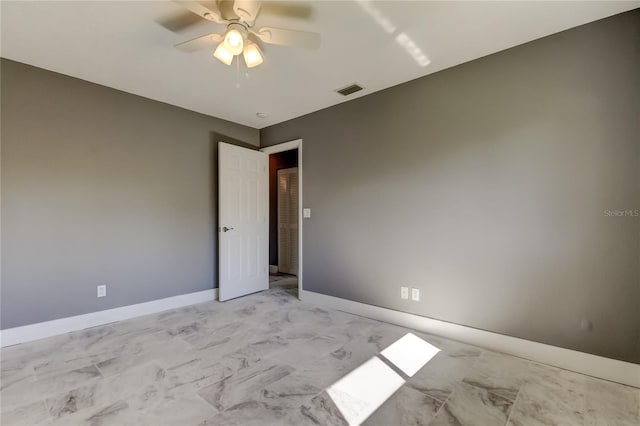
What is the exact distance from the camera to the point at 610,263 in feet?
6.71

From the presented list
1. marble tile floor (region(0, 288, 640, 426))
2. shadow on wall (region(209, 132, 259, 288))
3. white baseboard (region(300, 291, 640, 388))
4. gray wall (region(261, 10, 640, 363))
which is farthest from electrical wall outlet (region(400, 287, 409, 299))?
shadow on wall (region(209, 132, 259, 288))

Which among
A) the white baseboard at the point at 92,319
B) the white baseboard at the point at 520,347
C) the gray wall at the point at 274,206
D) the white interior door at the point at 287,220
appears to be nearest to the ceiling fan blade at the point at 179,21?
the white baseboard at the point at 92,319

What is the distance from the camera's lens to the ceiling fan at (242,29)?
1.76 metres

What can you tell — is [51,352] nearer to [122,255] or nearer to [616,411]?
[122,255]

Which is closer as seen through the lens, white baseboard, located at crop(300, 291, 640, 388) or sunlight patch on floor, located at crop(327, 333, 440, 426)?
sunlight patch on floor, located at crop(327, 333, 440, 426)

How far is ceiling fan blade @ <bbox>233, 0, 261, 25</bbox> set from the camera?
5.49ft

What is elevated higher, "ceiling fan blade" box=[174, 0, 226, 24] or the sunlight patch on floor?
"ceiling fan blade" box=[174, 0, 226, 24]

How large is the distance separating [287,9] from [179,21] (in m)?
0.79

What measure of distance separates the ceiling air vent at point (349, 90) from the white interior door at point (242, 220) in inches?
66.5

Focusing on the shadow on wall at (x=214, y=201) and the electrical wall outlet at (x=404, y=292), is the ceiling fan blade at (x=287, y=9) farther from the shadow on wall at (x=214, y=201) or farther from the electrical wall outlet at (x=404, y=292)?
the electrical wall outlet at (x=404, y=292)

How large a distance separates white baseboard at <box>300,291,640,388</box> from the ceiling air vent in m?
2.39

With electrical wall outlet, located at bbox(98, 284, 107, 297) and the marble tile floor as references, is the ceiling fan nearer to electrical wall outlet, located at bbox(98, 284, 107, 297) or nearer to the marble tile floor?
the marble tile floor

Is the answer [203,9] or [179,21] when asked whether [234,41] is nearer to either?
[203,9]

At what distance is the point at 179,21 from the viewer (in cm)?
207
